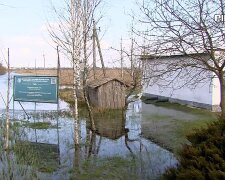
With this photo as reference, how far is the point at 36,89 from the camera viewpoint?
1709 cm

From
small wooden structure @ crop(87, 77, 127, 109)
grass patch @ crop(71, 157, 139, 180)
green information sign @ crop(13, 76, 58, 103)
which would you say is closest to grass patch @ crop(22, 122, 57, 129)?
green information sign @ crop(13, 76, 58, 103)

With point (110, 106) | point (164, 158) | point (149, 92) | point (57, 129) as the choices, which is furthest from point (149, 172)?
point (149, 92)

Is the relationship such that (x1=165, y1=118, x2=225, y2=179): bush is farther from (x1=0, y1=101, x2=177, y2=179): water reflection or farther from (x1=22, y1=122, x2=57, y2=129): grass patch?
(x1=22, y1=122, x2=57, y2=129): grass patch

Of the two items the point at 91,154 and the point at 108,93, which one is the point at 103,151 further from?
the point at 108,93

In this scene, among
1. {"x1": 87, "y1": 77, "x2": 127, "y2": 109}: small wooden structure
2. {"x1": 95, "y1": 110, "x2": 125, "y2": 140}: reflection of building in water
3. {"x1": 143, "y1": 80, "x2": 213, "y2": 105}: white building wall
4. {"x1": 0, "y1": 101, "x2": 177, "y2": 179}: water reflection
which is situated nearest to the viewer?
{"x1": 0, "y1": 101, "x2": 177, "y2": 179}: water reflection

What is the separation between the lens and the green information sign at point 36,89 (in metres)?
16.8

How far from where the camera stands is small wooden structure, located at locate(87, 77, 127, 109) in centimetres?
2033

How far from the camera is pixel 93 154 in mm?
9281

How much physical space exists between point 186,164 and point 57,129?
29.8 feet

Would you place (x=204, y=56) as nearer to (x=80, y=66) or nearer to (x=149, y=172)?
(x=149, y=172)

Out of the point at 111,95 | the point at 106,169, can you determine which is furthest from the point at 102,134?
the point at 111,95

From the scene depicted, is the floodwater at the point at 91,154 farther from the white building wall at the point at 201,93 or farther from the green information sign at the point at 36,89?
the white building wall at the point at 201,93

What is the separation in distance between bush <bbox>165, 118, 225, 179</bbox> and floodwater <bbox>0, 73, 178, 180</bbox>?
2086 millimetres

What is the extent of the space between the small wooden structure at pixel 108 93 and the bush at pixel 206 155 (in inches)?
594
